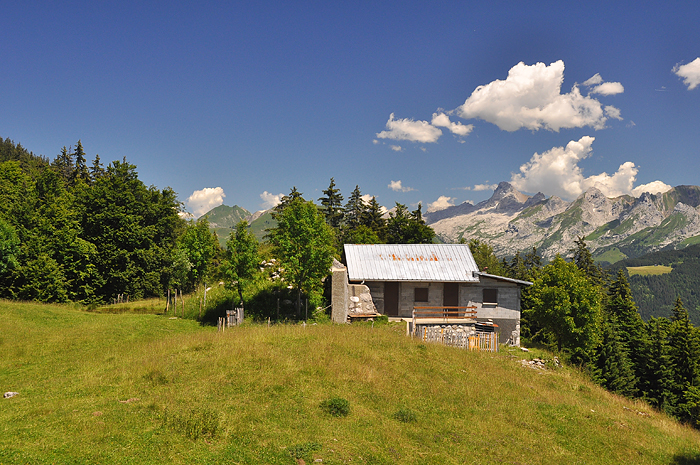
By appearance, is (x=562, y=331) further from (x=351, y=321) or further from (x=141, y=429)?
(x=141, y=429)

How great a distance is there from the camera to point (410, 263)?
36375 mm

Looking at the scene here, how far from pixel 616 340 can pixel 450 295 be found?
21.9 metres

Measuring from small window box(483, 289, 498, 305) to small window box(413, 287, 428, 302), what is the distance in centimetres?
529

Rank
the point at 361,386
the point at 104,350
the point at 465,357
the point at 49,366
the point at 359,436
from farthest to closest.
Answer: the point at 465,357 → the point at 104,350 → the point at 49,366 → the point at 361,386 → the point at 359,436

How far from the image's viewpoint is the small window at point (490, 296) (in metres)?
35.2

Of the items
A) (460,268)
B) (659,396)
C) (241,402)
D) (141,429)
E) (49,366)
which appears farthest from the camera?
(659,396)

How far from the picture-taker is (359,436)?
12.0 m

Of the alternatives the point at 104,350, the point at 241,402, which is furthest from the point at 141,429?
the point at 104,350

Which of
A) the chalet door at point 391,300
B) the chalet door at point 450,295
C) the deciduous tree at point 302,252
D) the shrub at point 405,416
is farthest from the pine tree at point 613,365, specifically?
the shrub at point 405,416

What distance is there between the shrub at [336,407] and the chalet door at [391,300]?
21.3 m

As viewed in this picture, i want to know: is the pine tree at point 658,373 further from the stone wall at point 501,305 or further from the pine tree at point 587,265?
the pine tree at point 587,265

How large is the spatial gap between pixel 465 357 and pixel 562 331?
62.6 ft

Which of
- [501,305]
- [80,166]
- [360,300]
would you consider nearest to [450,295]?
[501,305]

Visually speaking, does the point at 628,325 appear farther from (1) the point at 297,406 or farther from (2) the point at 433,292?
(1) the point at 297,406
